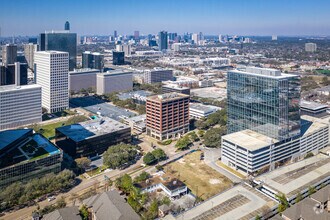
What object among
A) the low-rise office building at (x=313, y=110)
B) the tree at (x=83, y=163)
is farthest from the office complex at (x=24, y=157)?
the low-rise office building at (x=313, y=110)

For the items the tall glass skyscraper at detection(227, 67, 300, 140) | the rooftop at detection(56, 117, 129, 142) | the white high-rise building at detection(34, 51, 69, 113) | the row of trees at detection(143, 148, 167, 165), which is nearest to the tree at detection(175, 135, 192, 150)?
the row of trees at detection(143, 148, 167, 165)

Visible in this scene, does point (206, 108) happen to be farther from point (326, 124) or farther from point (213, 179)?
point (213, 179)

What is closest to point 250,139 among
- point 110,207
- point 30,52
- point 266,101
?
point 266,101

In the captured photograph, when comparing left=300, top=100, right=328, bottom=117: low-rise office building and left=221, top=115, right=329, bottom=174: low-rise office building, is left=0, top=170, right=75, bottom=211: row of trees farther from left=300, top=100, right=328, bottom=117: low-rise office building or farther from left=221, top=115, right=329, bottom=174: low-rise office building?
left=300, top=100, right=328, bottom=117: low-rise office building

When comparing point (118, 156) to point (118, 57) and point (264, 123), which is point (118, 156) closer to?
point (264, 123)

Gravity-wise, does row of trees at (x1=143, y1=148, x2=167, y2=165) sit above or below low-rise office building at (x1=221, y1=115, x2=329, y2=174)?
below

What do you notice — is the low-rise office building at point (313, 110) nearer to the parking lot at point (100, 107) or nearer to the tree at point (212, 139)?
the tree at point (212, 139)

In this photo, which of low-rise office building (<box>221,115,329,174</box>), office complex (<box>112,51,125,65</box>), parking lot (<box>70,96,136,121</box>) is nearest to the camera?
low-rise office building (<box>221,115,329,174</box>)

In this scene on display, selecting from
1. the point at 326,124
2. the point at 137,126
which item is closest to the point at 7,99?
the point at 137,126
